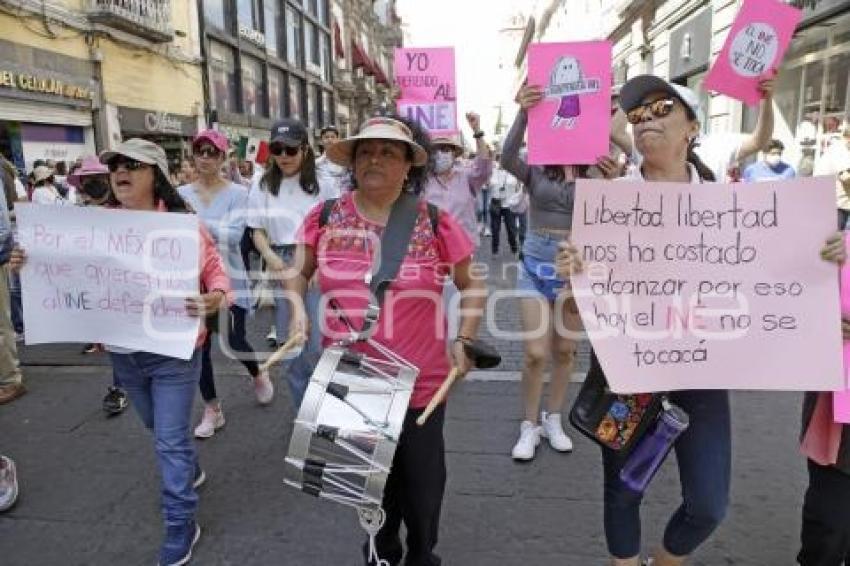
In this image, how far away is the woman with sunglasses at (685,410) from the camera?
208 cm

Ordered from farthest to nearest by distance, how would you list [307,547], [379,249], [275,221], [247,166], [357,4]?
[357,4], [247,166], [275,221], [307,547], [379,249]

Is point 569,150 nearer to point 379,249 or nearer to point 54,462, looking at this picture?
point 379,249

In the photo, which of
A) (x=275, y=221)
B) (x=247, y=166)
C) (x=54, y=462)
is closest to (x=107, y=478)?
(x=54, y=462)

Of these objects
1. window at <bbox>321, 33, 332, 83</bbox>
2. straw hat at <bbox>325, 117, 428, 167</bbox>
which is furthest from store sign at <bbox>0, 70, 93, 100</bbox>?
window at <bbox>321, 33, 332, 83</bbox>

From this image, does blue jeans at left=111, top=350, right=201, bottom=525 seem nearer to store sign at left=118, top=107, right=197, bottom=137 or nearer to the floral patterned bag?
the floral patterned bag

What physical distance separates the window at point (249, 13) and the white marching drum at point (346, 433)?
23988 mm

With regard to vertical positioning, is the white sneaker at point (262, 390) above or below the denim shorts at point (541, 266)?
below

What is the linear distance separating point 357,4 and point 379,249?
1962 inches

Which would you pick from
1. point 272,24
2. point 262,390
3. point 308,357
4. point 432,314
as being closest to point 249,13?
point 272,24

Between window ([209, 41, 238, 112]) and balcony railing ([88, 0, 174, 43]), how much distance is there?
3.04 metres

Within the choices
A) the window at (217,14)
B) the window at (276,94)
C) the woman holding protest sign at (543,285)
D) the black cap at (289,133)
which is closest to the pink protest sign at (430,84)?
the black cap at (289,133)

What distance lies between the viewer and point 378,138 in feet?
6.91

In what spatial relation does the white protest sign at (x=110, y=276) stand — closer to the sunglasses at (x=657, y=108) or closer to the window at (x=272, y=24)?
the sunglasses at (x=657, y=108)

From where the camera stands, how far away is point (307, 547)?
9.25 feet
